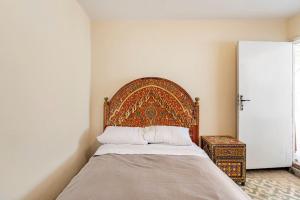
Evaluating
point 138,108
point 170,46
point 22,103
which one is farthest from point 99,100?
point 22,103

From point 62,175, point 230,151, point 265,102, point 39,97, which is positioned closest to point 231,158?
point 230,151

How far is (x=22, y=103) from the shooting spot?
142cm

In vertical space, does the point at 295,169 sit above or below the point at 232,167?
below

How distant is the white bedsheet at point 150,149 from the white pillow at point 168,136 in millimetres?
65

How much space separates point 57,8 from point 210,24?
2.13 metres

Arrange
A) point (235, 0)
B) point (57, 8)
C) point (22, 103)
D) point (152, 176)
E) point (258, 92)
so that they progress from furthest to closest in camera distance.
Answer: point (258, 92), point (235, 0), point (57, 8), point (152, 176), point (22, 103)

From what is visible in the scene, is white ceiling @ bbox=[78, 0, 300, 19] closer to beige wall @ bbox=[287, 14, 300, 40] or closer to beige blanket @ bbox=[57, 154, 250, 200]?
beige wall @ bbox=[287, 14, 300, 40]

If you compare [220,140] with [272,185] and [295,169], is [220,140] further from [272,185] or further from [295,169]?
[295,169]

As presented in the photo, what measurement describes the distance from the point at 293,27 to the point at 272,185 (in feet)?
7.26

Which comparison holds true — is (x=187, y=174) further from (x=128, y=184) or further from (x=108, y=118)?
(x=108, y=118)

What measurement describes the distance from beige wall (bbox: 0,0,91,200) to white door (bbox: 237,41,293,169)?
7.39 feet

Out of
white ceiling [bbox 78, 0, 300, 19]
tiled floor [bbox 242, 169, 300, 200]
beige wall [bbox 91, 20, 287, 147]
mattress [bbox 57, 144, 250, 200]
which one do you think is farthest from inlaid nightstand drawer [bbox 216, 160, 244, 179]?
white ceiling [bbox 78, 0, 300, 19]

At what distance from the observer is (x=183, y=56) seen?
312 cm

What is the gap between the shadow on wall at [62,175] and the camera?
1.65 metres
